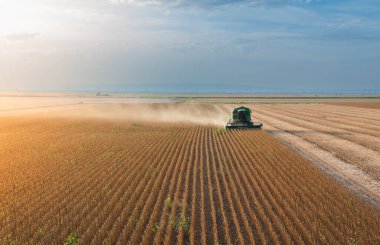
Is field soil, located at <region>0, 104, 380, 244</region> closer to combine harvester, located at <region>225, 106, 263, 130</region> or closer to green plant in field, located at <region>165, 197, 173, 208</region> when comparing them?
green plant in field, located at <region>165, 197, 173, 208</region>

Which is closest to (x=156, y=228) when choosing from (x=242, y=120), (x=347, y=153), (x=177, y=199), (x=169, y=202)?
(x=169, y=202)

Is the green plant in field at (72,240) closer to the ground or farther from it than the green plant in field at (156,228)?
farther from it

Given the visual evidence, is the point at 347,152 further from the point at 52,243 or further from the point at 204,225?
the point at 52,243

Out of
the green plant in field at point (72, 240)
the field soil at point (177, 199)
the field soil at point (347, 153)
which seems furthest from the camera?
the field soil at point (347, 153)

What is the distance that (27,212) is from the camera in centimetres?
1134

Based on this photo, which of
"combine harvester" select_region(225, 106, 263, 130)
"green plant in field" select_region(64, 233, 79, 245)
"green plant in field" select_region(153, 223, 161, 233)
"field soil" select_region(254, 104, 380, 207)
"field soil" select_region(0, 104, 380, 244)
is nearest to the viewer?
"green plant in field" select_region(64, 233, 79, 245)

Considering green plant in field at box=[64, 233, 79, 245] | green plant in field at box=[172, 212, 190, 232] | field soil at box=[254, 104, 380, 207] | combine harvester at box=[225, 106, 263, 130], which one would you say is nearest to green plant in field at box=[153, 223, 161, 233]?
green plant in field at box=[172, 212, 190, 232]

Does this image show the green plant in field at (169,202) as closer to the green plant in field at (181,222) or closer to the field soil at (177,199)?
the field soil at (177,199)

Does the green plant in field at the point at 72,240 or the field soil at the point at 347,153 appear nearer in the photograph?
the green plant in field at the point at 72,240

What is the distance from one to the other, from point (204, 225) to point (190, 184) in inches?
184

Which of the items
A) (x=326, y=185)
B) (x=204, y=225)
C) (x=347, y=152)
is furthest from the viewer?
(x=347, y=152)

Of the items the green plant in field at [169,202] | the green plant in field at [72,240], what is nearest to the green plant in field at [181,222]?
the green plant in field at [169,202]

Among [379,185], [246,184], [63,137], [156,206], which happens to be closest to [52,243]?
[156,206]

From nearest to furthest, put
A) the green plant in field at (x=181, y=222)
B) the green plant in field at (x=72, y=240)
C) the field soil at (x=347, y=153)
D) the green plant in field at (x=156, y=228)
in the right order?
the green plant in field at (x=72, y=240), the green plant in field at (x=156, y=228), the green plant in field at (x=181, y=222), the field soil at (x=347, y=153)
